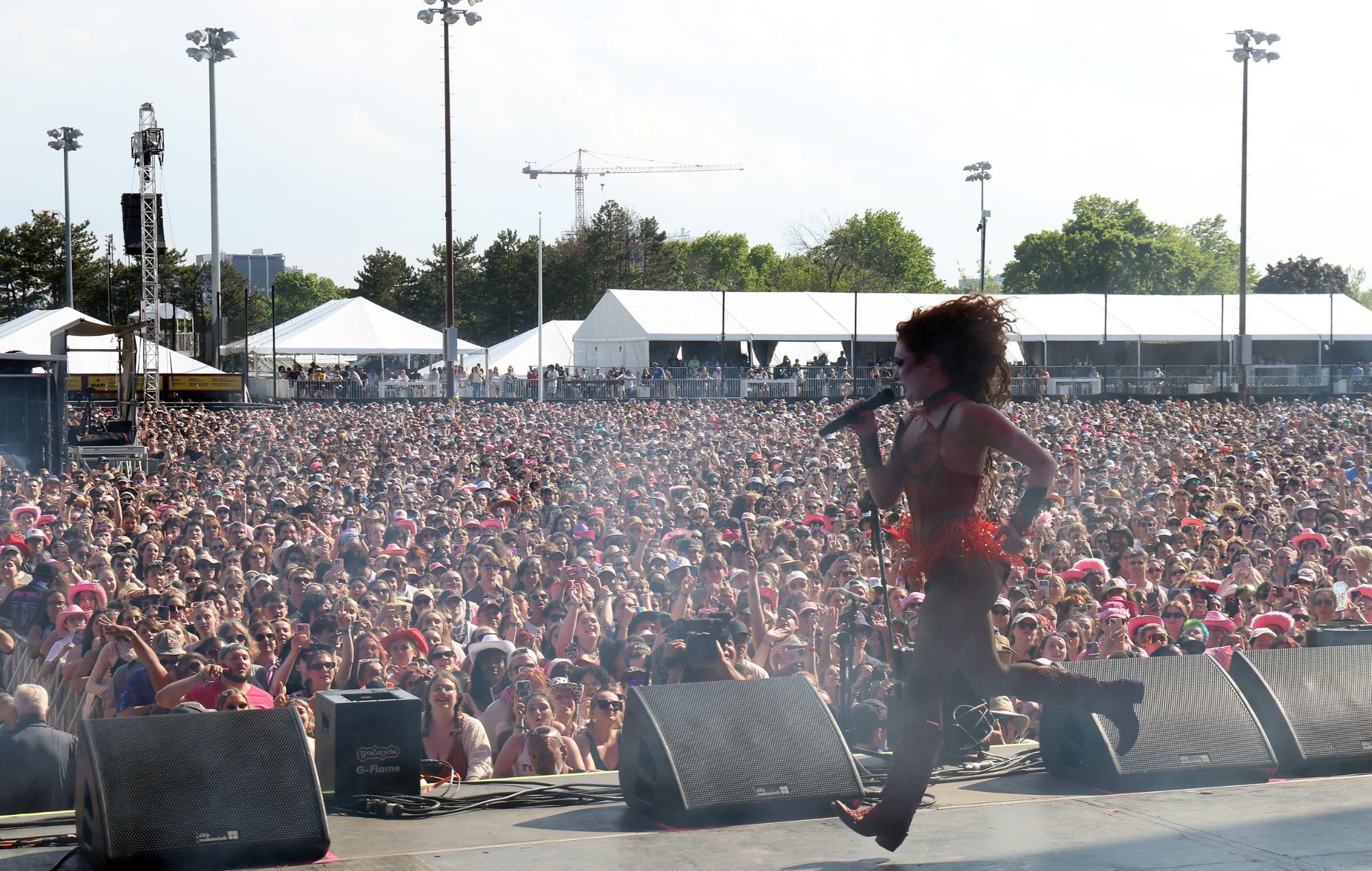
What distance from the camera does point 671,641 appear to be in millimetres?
7086

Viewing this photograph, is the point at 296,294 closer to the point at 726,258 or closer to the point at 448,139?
the point at 726,258

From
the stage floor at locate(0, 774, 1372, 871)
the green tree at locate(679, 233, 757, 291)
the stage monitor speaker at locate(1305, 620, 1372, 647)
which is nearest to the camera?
the stage floor at locate(0, 774, 1372, 871)

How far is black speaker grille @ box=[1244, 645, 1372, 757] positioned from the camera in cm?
514

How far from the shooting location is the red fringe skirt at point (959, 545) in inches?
159

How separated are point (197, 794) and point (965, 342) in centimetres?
257

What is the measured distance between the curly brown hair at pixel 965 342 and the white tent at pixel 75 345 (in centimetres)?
2749

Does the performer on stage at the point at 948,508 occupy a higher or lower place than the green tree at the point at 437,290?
lower

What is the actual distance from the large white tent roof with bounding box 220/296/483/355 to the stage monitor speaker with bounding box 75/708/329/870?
4400 centimetres

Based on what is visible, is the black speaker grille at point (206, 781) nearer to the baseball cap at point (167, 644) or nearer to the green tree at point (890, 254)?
the baseball cap at point (167, 644)

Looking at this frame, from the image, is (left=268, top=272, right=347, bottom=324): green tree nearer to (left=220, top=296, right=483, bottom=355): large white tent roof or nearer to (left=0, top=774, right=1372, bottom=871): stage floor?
(left=220, top=296, right=483, bottom=355): large white tent roof

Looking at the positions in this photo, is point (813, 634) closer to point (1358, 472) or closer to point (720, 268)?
point (1358, 472)

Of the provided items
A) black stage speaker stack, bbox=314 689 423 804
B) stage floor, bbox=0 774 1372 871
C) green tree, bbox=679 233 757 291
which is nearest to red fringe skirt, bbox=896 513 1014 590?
stage floor, bbox=0 774 1372 871

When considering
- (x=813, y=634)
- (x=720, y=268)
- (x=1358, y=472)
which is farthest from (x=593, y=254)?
(x=813, y=634)

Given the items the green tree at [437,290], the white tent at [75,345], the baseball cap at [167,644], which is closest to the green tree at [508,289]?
the green tree at [437,290]
